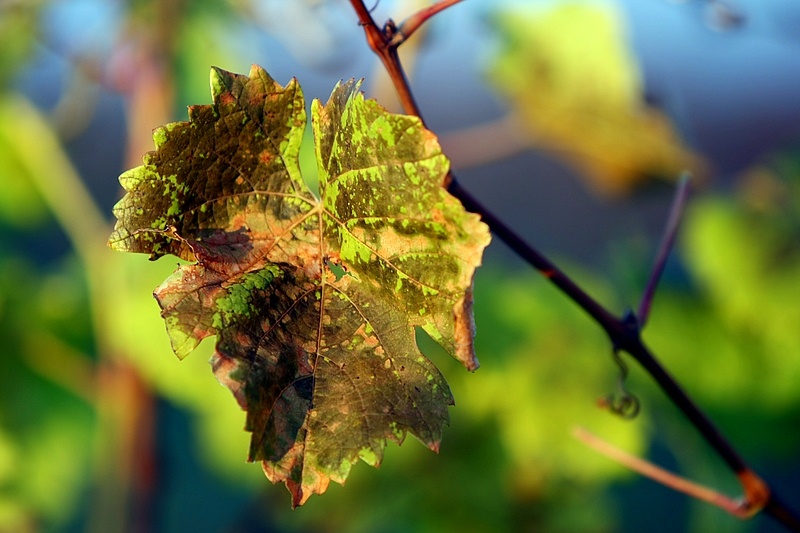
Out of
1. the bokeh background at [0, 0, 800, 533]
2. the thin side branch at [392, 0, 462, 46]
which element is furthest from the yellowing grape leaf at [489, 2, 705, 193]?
the thin side branch at [392, 0, 462, 46]

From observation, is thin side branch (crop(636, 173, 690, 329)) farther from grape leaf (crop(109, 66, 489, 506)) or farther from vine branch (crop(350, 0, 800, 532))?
grape leaf (crop(109, 66, 489, 506))

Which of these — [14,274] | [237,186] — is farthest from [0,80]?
[237,186]

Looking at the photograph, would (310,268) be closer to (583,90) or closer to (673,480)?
(673,480)

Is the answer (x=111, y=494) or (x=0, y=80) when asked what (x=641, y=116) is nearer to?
(x=111, y=494)

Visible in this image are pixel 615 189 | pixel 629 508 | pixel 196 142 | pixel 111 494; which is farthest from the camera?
pixel 629 508

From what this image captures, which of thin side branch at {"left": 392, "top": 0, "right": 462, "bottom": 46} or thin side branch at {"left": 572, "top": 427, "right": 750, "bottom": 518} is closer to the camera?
thin side branch at {"left": 392, "top": 0, "right": 462, "bottom": 46}
